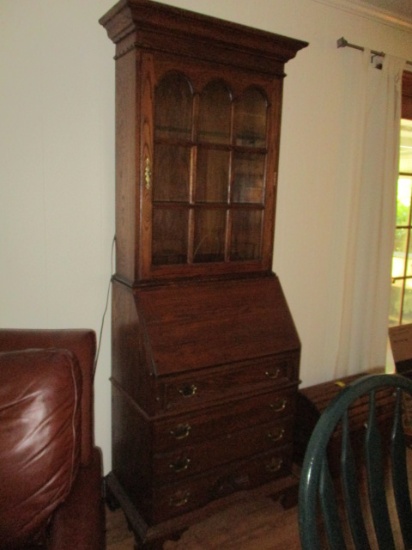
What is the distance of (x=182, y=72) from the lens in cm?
154

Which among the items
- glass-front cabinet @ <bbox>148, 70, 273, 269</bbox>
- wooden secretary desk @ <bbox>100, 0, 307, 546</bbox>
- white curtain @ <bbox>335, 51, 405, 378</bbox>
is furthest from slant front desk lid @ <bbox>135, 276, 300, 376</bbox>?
white curtain @ <bbox>335, 51, 405, 378</bbox>

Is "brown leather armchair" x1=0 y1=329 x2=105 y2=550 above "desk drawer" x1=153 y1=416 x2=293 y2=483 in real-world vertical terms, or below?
above

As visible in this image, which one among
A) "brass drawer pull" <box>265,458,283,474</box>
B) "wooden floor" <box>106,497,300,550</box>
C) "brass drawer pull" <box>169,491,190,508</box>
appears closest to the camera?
"brass drawer pull" <box>169,491,190,508</box>

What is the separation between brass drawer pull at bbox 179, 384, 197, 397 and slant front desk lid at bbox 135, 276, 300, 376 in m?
0.07

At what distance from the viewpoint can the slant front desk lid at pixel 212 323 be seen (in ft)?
5.06

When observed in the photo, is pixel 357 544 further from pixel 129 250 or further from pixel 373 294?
pixel 373 294

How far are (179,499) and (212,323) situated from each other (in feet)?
2.24

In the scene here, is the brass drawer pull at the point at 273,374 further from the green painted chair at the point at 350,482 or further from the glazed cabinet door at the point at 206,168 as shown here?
the green painted chair at the point at 350,482

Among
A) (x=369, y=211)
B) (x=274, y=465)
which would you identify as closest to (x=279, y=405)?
(x=274, y=465)

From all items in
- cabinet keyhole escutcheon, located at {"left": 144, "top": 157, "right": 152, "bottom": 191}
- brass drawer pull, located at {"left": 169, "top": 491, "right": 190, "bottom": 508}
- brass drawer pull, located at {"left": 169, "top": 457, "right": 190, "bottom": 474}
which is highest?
cabinet keyhole escutcheon, located at {"left": 144, "top": 157, "right": 152, "bottom": 191}

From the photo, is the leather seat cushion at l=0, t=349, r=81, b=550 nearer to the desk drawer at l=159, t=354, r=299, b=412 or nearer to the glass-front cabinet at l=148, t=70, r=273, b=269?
the desk drawer at l=159, t=354, r=299, b=412

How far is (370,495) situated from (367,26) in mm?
2428

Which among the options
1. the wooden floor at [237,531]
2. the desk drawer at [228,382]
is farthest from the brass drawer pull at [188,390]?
the wooden floor at [237,531]

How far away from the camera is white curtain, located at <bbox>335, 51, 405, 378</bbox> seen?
2.35m
